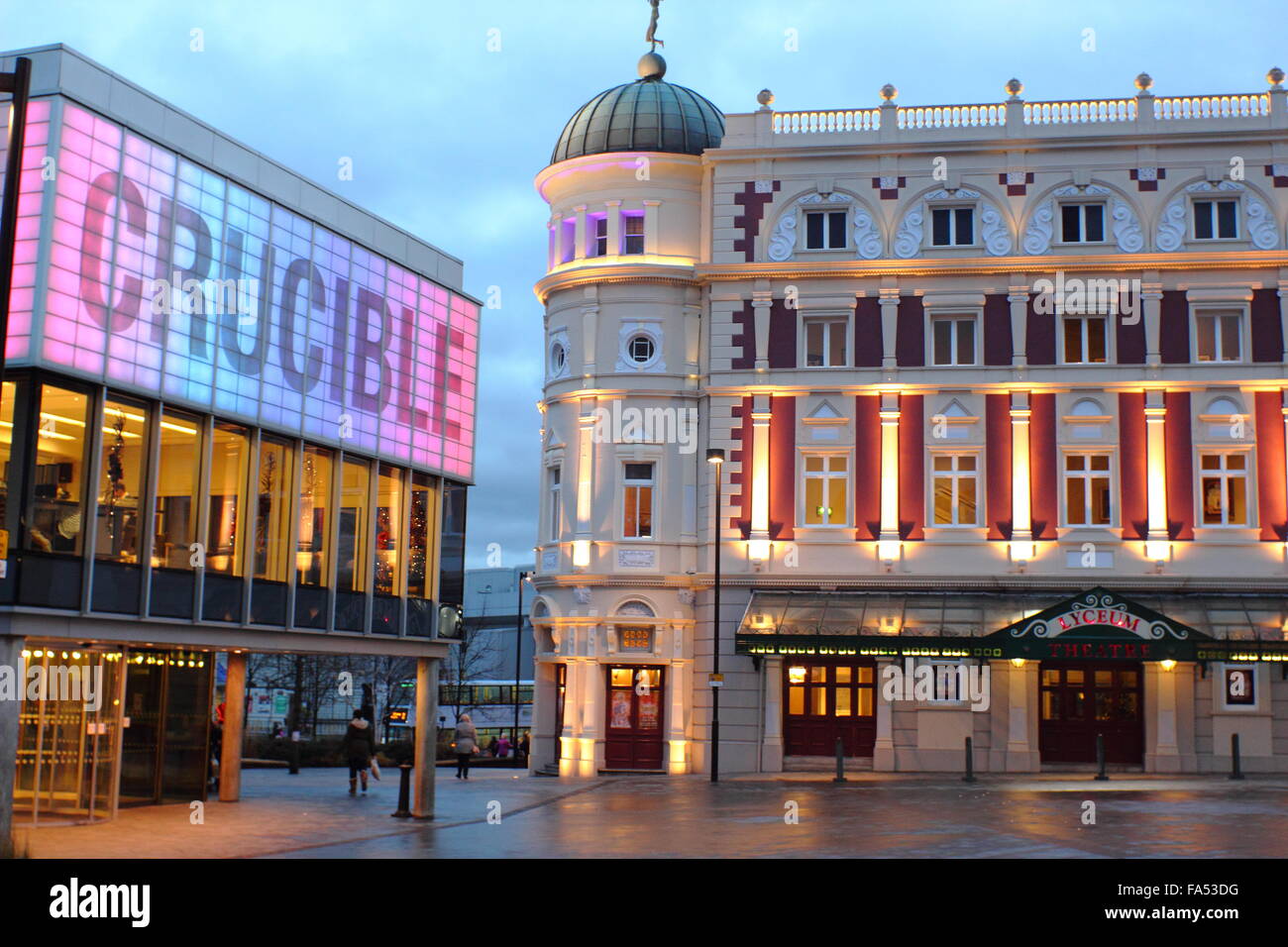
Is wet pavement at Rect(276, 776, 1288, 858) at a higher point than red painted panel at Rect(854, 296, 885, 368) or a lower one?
lower

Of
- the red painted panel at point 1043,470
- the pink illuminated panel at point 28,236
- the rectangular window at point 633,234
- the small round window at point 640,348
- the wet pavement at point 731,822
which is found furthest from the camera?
the rectangular window at point 633,234

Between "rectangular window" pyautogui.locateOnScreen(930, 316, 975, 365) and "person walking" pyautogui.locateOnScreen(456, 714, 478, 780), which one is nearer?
"person walking" pyautogui.locateOnScreen(456, 714, 478, 780)

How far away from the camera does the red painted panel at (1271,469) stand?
3934cm

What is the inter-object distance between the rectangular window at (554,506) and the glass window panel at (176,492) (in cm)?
2046

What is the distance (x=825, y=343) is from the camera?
42.0 metres

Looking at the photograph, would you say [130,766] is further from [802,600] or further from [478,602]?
[478,602]

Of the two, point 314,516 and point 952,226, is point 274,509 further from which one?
point 952,226

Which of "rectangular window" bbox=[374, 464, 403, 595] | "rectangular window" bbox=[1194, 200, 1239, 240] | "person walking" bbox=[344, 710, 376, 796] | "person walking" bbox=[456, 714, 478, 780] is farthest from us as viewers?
"rectangular window" bbox=[1194, 200, 1239, 240]

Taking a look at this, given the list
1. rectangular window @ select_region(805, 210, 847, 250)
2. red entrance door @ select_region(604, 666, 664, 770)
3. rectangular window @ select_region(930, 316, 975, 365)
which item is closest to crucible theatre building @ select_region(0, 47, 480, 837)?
red entrance door @ select_region(604, 666, 664, 770)

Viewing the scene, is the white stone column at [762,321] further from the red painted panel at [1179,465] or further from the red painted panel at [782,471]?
the red painted panel at [1179,465]

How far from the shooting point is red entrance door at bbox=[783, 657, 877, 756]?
40.1 metres

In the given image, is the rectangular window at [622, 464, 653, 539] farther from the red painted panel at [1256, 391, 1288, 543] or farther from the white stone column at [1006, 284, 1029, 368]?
the red painted panel at [1256, 391, 1288, 543]

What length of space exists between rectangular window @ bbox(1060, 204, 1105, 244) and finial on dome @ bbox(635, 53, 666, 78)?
14.1 meters

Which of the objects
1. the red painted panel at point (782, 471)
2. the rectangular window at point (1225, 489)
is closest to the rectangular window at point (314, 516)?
the red painted panel at point (782, 471)
